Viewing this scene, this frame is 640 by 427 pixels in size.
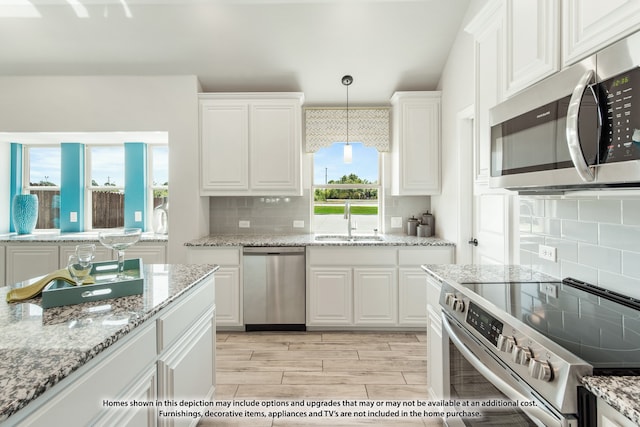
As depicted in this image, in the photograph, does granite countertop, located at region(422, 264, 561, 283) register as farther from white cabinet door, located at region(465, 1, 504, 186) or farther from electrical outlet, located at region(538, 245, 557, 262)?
white cabinet door, located at region(465, 1, 504, 186)

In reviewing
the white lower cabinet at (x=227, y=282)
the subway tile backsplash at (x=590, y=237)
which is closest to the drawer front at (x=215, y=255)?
the white lower cabinet at (x=227, y=282)

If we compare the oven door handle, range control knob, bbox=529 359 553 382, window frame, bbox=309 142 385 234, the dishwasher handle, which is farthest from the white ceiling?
range control knob, bbox=529 359 553 382

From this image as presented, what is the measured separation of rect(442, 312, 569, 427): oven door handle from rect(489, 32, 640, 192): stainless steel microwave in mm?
680

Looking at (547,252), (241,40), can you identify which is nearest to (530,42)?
(547,252)

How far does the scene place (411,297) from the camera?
11.2ft

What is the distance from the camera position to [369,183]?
4.18 m

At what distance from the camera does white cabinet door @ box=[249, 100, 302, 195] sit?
367cm

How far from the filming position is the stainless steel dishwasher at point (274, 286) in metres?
3.42

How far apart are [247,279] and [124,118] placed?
6.96 ft

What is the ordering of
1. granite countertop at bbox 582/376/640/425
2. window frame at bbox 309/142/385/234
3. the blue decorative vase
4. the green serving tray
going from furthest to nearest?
window frame at bbox 309/142/385/234, the blue decorative vase, the green serving tray, granite countertop at bbox 582/376/640/425

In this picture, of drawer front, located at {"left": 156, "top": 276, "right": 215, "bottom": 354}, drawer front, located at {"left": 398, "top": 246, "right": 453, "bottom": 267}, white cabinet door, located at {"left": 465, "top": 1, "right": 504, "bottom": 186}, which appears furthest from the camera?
drawer front, located at {"left": 398, "top": 246, "right": 453, "bottom": 267}

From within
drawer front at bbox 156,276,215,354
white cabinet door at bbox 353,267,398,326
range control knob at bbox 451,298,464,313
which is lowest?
white cabinet door at bbox 353,267,398,326

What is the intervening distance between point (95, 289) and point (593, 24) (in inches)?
81.7

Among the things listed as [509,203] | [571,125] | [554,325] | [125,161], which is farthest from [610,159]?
[125,161]
